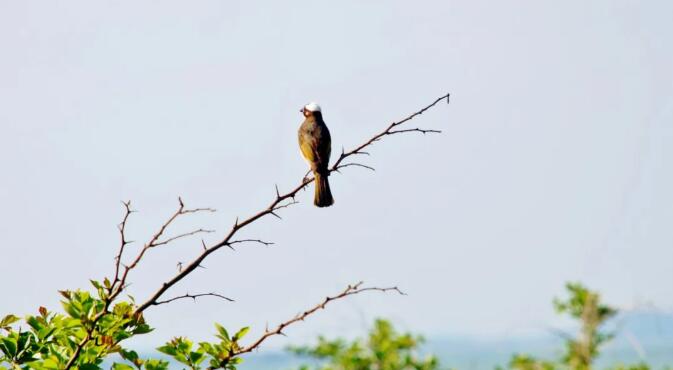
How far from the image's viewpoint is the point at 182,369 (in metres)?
3.54

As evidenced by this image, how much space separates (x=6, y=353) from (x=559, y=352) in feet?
46.4

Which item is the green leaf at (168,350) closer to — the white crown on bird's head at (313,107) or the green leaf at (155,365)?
the green leaf at (155,365)

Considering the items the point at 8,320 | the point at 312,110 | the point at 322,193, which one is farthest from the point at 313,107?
the point at 8,320

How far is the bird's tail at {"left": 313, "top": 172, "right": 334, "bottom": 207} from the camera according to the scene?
779 cm

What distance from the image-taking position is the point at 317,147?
8664 millimetres

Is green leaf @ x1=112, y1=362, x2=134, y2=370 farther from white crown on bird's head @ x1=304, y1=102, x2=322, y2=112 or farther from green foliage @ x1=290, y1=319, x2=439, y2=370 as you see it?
green foliage @ x1=290, y1=319, x2=439, y2=370

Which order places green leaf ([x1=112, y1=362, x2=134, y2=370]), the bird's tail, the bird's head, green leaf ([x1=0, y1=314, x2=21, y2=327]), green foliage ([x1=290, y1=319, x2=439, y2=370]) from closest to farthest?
green leaf ([x1=112, y1=362, x2=134, y2=370]) < green leaf ([x1=0, y1=314, x2=21, y2=327]) < the bird's tail < the bird's head < green foliage ([x1=290, y1=319, x2=439, y2=370])

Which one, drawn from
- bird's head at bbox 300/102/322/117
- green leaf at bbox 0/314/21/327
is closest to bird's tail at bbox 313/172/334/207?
bird's head at bbox 300/102/322/117

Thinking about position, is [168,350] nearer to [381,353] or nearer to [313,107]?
[313,107]

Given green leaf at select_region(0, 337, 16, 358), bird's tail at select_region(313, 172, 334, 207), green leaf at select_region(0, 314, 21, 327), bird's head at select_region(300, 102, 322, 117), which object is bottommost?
green leaf at select_region(0, 337, 16, 358)

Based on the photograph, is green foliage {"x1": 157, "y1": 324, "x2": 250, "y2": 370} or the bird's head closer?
green foliage {"x1": 157, "y1": 324, "x2": 250, "y2": 370}

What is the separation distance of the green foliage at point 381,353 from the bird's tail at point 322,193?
787cm

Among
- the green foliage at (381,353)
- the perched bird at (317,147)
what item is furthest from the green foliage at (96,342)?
the green foliage at (381,353)

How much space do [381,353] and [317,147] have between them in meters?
7.88
